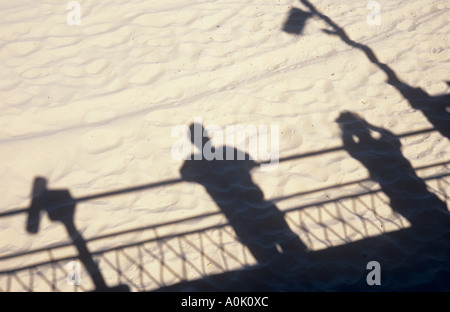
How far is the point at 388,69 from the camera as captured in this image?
491 cm

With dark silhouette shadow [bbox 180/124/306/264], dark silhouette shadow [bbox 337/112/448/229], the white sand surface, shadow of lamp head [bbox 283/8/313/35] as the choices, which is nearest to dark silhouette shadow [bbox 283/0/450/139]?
the white sand surface

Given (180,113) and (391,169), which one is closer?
(391,169)

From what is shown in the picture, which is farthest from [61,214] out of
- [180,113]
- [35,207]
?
[180,113]

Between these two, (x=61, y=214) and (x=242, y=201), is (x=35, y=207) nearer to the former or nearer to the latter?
(x=61, y=214)

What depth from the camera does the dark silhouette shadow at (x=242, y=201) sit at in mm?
3541

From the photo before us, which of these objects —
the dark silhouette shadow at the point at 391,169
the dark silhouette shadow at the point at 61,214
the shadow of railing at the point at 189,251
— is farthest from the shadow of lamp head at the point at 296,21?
the dark silhouette shadow at the point at 61,214

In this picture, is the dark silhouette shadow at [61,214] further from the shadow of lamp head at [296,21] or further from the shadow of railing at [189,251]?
the shadow of lamp head at [296,21]

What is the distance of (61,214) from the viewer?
148 inches

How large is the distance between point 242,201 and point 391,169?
67.6 inches

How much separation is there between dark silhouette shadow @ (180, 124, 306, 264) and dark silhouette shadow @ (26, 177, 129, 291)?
1.24m

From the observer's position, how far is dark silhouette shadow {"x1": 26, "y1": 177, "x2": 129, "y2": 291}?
341 centimetres

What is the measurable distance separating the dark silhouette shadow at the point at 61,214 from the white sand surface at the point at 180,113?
6cm

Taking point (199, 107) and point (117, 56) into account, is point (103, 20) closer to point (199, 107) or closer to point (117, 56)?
point (117, 56)
